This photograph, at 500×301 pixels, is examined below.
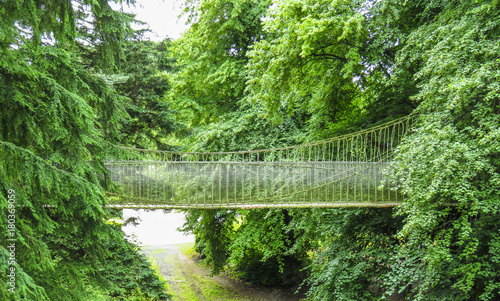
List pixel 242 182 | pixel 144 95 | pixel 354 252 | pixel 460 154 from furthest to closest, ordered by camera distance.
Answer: pixel 144 95 → pixel 354 252 → pixel 242 182 → pixel 460 154

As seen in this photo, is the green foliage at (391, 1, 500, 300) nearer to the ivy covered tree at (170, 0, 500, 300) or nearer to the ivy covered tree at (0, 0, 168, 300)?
the ivy covered tree at (170, 0, 500, 300)

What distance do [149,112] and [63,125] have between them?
4676 mm

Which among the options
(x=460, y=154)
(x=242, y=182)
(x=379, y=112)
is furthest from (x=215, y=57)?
(x=460, y=154)

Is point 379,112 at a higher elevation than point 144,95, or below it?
below

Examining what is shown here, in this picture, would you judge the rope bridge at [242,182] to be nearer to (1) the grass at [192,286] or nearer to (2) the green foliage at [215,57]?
(2) the green foliage at [215,57]

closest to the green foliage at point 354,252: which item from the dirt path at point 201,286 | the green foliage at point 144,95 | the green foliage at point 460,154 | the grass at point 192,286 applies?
the green foliage at point 460,154

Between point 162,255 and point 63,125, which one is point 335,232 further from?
point 162,255

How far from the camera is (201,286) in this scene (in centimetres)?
963

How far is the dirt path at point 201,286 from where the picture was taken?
8875 mm

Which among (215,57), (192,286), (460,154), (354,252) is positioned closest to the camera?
(460,154)

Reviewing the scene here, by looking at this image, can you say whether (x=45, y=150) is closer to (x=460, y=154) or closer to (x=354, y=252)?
(x=460, y=154)

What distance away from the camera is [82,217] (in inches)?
134

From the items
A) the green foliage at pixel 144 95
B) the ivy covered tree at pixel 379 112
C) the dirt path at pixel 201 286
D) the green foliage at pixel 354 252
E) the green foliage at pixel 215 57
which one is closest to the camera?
the ivy covered tree at pixel 379 112

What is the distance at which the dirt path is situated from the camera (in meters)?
8.88
